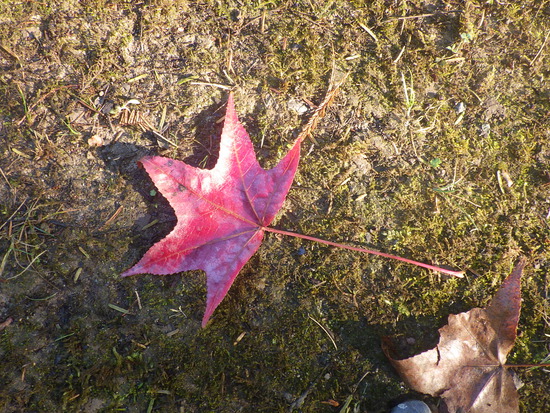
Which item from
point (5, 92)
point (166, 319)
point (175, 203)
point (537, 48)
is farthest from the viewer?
point (537, 48)

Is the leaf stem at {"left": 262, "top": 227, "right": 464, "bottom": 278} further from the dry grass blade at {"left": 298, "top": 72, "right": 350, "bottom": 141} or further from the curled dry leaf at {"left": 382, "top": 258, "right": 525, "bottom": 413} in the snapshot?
the dry grass blade at {"left": 298, "top": 72, "right": 350, "bottom": 141}

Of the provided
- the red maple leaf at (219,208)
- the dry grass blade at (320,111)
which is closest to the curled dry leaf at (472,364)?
the red maple leaf at (219,208)

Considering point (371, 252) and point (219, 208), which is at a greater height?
point (219, 208)

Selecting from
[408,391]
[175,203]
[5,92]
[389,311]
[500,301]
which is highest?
[5,92]

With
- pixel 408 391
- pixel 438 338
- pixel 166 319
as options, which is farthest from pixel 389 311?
pixel 166 319

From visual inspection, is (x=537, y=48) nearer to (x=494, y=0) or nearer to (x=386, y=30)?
(x=494, y=0)

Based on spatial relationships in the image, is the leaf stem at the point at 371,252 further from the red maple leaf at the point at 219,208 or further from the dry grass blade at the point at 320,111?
the dry grass blade at the point at 320,111

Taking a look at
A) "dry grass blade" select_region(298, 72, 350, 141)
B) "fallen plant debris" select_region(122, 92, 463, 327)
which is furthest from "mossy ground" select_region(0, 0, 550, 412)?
"fallen plant debris" select_region(122, 92, 463, 327)

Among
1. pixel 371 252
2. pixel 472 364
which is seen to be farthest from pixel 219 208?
pixel 472 364

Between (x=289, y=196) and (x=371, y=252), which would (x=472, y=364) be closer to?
(x=371, y=252)
